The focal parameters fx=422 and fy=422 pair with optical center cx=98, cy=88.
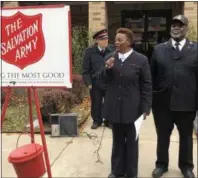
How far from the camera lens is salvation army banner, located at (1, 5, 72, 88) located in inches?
168

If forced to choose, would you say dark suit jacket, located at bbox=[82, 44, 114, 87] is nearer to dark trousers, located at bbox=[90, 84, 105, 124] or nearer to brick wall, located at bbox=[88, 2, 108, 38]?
Result: dark trousers, located at bbox=[90, 84, 105, 124]

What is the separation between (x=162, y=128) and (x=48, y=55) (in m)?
1.60

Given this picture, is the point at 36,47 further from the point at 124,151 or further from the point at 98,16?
the point at 98,16

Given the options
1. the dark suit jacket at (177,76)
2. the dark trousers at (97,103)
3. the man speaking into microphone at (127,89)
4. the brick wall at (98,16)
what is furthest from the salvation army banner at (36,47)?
the brick wall at (98,16)

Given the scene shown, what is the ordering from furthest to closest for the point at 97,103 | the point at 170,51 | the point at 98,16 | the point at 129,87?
the point at 98,16 → the point at 97,103 → the point at 170,51 → the point at 129,87

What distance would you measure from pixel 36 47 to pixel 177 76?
5.09 ft

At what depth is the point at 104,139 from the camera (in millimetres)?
6594

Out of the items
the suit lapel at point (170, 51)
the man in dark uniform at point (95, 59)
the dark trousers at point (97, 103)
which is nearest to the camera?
the suit lapel at point (170, 51)

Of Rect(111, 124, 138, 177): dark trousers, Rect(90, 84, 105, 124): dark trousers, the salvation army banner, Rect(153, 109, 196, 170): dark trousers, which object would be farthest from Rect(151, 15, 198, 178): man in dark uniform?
Rect(90, 84, 105, 124): dark trousers

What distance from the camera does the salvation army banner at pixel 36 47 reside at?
4266 mm

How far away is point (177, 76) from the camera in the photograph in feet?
15.1

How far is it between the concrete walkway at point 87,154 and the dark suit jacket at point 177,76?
93 cm

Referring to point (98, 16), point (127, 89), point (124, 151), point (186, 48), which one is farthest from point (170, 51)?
point (98, 16)

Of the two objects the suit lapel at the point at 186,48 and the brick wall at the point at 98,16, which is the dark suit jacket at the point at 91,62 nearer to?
the suit lapel at the point at 186,48
